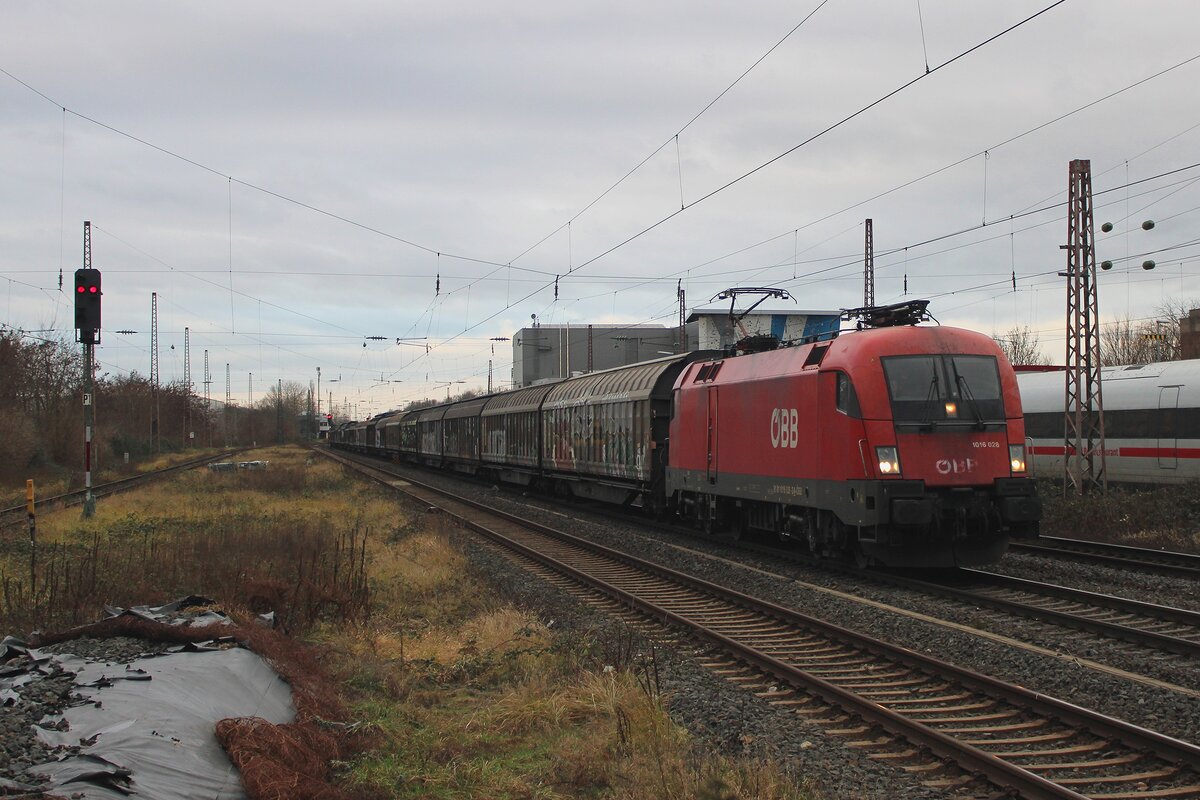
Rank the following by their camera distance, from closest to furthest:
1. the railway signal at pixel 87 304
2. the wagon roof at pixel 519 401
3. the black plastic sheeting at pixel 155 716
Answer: the black plastic sheeting at pixel 155 716, the railway signal at pixel 87 304, the wagon roof at pixel 519 401

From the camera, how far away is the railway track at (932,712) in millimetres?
5785

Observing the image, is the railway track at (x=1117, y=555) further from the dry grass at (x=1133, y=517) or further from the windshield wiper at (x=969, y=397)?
the windshield wiper at (x=969, y=397)

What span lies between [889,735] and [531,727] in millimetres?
2601

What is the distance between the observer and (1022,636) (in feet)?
31.3

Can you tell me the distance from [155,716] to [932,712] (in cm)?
554

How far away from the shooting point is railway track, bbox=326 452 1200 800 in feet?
19.0

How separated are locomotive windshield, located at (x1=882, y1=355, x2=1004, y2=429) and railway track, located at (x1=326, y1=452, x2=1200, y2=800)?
3511mm

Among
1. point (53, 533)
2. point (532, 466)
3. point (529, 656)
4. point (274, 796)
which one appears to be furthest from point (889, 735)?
point (532, 466)

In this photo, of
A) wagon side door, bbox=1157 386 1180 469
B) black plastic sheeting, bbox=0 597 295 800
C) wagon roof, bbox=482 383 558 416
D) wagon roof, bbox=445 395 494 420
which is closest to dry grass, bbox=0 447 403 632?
black plastic sheeting, bbox=0 597 295 800

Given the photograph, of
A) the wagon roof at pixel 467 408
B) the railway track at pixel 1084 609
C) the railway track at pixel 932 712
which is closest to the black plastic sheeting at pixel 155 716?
the railway track at pixel 932 712

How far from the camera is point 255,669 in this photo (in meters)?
6.77

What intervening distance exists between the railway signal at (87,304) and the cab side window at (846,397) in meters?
16.4

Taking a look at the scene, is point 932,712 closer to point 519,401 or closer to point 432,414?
point 519,401

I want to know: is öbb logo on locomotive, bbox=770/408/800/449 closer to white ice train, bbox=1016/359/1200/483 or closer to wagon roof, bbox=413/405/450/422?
white ice train, bbox=1016/359/1200/483
